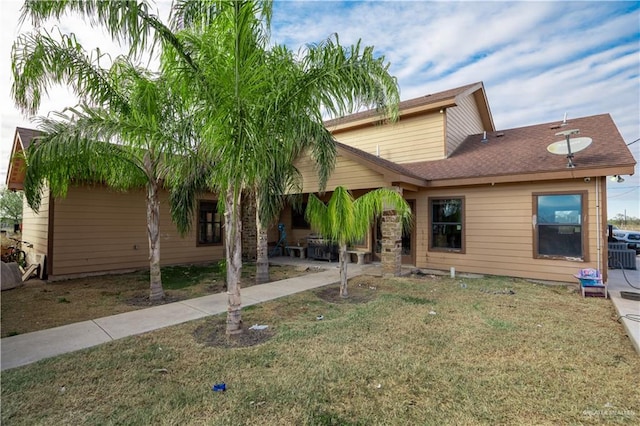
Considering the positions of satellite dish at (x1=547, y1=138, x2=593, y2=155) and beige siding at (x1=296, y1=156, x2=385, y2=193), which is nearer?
satellite dish at (x1=547, y1=138, x2=593, y2=155)

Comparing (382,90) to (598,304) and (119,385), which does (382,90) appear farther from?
(598,304)

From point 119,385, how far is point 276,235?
446 inches

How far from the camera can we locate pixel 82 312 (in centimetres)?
543

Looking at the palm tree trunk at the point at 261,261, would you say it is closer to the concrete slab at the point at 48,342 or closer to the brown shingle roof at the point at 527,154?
the concrete slab at the point at 48,342

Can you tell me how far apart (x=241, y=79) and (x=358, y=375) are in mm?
3857

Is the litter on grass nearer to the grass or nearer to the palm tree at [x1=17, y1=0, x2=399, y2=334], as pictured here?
the grass

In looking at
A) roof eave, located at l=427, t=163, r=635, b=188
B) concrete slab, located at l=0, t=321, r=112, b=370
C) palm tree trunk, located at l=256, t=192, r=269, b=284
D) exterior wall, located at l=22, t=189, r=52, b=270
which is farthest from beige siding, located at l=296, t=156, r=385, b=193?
exterior wall, located at l=22, t=189, r=52, b=270

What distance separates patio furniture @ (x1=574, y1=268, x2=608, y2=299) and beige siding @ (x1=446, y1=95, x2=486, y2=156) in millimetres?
5488

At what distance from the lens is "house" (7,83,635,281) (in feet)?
24.0

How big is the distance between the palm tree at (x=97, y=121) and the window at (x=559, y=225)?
872 cm

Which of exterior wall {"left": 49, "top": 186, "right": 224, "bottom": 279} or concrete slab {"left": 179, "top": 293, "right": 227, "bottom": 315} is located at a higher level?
exterior wall {"left": 49, "top": 186, "right": 224, "bottom": 279}

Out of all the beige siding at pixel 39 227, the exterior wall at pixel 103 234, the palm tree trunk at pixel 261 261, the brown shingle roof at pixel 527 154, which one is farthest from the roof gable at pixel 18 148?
the brown shingle roof at pixel 527 154

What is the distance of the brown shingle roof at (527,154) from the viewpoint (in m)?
7.22

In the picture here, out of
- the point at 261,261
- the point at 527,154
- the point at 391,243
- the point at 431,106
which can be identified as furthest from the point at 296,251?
the point at 527,154
